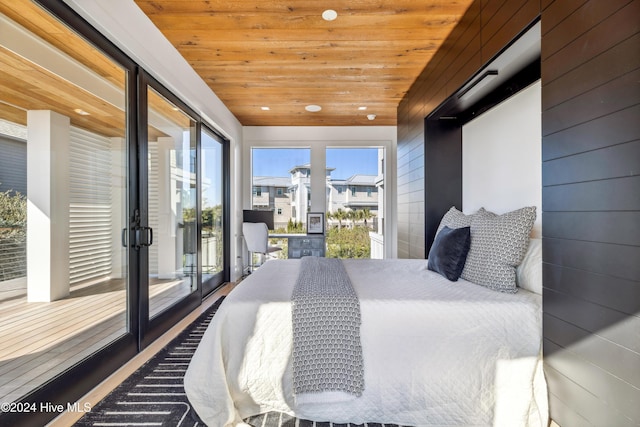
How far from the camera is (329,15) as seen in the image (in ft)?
7.31

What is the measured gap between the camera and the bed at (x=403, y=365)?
1423 millimetres

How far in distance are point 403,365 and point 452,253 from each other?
2.76 ft

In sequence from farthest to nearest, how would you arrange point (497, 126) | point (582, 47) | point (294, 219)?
point (294, 219), point (497, 126), point (582, 47)

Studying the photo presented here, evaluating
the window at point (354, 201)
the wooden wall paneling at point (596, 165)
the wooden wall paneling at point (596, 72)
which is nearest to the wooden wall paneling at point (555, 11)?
the wooden wall paneling at point (596, 72)

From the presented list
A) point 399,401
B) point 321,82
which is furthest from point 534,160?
point 321,82

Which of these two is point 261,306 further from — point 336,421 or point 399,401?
point 399,401

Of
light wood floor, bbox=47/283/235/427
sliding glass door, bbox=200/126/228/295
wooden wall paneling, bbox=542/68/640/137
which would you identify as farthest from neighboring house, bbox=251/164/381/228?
wooden wall paneling, bbox=542/68/640/137

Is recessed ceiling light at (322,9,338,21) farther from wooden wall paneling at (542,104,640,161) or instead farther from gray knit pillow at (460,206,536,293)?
gray knit pillow at (460,206,536,293)

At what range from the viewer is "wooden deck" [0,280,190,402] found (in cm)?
139

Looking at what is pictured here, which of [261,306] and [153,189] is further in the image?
[153,189]

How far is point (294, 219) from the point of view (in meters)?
5.14

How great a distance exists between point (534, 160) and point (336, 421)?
206 cm

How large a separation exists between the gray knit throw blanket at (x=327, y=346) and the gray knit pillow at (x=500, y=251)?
32.3 inches

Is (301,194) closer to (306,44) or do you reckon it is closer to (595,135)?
(306,44)
